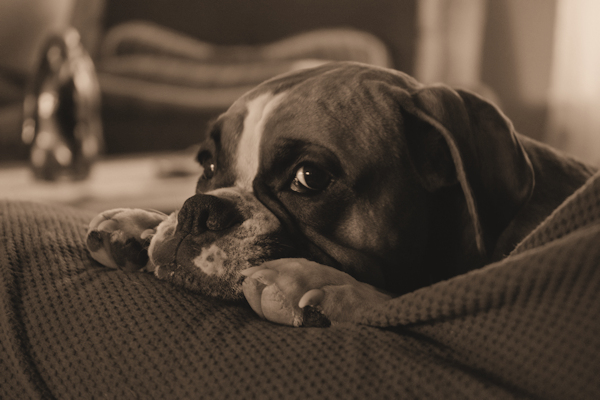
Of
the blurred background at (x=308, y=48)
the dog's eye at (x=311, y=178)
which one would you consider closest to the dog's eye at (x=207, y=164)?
the dog's eye at (x=311, y=178)

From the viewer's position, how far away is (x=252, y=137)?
Answer: 4.71 feet

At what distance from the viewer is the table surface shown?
2.66 meters

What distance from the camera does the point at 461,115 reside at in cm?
130

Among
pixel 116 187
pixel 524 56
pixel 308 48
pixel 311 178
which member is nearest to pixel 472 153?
pixel 311 178

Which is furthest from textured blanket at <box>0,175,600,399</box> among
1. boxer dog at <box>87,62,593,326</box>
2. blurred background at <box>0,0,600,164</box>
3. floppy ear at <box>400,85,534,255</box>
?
blurred background at <box>0,0,600,164</box>

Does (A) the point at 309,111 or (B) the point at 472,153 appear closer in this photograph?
(B) the point at 472,153

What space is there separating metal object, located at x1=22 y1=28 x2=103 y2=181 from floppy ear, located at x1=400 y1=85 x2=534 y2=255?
2.35 m

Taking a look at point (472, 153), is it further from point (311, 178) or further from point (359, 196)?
point (311, 178)

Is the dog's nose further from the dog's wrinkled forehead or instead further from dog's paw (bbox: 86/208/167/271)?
the dog's wrinkled forehead

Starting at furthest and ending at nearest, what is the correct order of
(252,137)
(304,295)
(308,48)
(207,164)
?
1. (308,48)
2. (207,164)
3. (252,137)
4. (304,295)

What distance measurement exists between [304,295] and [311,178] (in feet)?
1.42

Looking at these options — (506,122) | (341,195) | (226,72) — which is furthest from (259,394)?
(226,72)

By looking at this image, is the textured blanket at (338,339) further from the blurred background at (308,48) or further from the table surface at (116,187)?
the blurred background at (308,48)

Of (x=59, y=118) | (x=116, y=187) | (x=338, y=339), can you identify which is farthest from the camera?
(x=59, y=118)
